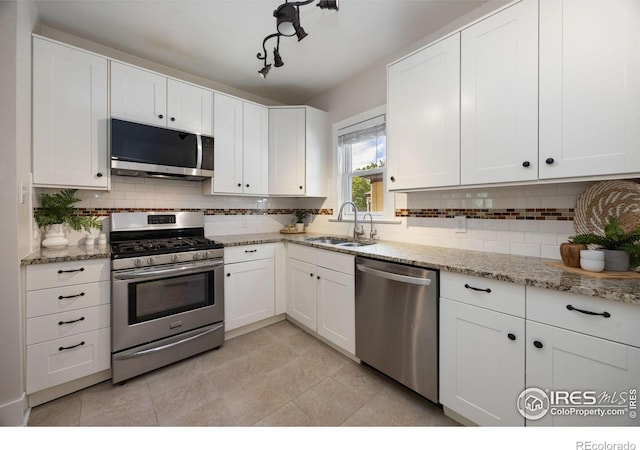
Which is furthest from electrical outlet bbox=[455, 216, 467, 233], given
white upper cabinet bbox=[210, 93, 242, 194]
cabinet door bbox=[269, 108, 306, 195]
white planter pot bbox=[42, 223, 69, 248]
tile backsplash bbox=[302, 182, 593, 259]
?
white planter pot bbox=[42, 223, 69, 248]

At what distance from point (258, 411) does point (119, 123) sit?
232cm

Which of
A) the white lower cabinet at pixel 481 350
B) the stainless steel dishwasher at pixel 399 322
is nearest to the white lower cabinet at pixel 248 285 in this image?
the stainless steel dishwasher at pixel 399 322

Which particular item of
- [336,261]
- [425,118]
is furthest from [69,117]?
[425,118]

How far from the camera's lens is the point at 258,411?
5.34 ft

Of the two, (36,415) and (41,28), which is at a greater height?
(41,28)

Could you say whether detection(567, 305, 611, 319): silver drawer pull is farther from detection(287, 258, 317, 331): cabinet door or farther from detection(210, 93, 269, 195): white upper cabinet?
detection(210, 93, 269, 195): white upper cabinet

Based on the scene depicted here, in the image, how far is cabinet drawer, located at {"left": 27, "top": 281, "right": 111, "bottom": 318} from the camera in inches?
64.4

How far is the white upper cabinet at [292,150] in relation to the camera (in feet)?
10.0

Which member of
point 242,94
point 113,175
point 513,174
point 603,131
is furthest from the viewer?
point 242,94

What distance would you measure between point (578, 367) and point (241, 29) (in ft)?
9.72

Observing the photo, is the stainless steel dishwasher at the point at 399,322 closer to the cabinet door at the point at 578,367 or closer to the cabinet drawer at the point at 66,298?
the cabinet door at the point at 578,367

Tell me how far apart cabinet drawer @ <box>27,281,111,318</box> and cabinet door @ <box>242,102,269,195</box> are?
4.99ft

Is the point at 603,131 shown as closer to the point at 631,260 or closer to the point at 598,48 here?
the point at 598,48
